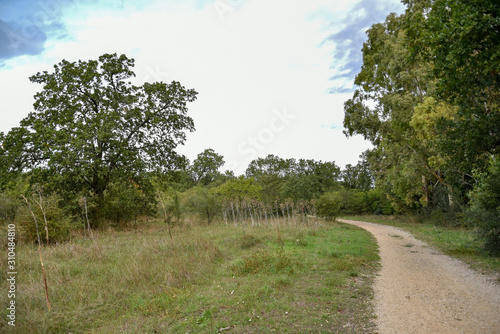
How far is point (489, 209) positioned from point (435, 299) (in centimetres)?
516

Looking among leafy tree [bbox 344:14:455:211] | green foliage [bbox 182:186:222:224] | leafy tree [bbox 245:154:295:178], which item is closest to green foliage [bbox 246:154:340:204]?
leafy tree [bbox 245:154:295:178]

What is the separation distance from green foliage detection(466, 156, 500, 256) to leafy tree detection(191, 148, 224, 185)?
4760 centimetres

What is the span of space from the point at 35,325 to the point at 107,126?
1265 cm

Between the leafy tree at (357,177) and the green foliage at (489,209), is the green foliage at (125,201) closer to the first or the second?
the green foliage at (489,209)

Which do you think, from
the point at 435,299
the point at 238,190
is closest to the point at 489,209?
the point at 435,299

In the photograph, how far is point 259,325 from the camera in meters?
4.83

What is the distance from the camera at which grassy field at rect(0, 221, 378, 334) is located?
501 cm

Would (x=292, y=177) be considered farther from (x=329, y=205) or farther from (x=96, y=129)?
(x=96, y=129)

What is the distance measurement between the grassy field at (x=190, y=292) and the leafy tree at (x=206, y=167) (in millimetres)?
45334

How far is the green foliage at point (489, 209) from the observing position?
832cm

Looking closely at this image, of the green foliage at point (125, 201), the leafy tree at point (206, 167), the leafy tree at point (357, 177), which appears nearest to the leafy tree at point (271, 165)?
the leafy tree at point (206, 167)

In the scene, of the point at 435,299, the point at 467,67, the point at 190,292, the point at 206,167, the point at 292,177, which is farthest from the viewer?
the point at 206,167

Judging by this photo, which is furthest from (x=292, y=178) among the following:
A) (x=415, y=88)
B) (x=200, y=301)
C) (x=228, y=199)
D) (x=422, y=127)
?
(x=200, y=301)

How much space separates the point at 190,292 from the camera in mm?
6434
